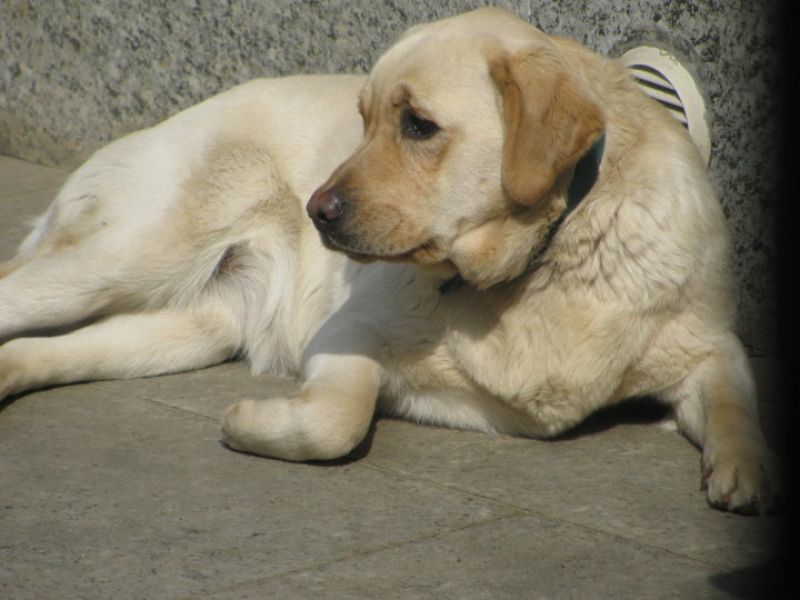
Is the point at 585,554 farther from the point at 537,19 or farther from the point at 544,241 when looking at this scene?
the point at 537,19

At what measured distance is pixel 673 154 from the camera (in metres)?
4.04

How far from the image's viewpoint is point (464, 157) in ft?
12.4

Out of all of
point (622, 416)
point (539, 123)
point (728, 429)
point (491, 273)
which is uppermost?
point (539, 123)

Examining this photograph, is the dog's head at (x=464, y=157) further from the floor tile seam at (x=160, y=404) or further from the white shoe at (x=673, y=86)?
the white shoe at (x=673, y=86)

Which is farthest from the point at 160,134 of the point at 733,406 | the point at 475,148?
the point at 733,406

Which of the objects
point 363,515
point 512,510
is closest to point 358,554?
point 363,515

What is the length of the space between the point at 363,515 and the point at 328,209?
86 cm

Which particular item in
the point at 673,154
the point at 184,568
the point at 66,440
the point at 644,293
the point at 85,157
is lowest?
the point at 85,157

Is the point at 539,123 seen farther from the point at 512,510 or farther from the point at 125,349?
the point at 125,349

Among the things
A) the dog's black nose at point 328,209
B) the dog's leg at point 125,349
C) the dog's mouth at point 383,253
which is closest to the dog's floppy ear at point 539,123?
the dog's mouth at point 383,253

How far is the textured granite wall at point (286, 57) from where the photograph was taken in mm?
4973

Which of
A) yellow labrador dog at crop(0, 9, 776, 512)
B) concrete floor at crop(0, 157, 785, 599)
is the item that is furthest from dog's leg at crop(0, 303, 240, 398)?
concrete floor at crop(0, 157, 785, 599)

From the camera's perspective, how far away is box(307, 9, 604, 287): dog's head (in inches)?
145

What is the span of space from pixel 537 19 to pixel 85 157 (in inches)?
125
